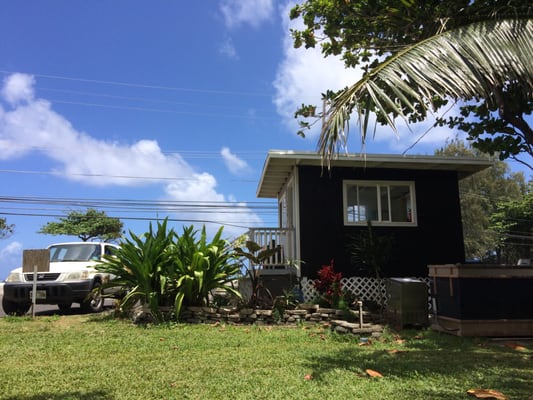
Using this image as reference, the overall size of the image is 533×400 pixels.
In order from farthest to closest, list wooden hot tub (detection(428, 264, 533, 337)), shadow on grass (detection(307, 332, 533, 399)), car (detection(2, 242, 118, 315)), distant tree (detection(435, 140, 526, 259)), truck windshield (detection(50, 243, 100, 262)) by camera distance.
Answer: distant tree (detection(435, 140, 526, 259)) → truck windshield (detection(50, 243, 100, 262)) → car (detection(2, 242, 118, 315)) → wooden hot tub (detection(428, 264, 533, 337)) → shadow on grass (detection(307, 332, 533, 399))

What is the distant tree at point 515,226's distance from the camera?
114 ft

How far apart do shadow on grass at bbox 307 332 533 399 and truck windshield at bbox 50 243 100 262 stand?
24.2 feet

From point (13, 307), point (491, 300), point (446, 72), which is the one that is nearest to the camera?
point (446, 72)

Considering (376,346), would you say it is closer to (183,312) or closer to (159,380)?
(159,380)

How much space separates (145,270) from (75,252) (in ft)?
11.7

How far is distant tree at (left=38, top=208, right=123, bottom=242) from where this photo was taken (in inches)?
1580

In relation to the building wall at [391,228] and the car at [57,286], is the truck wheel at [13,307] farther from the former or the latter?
the building wall at [391,228]

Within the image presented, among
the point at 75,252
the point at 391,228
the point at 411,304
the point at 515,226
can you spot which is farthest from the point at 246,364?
the point at 515,226

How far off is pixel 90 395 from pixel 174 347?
7.36 ft

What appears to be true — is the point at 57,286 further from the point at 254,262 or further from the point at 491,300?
the point at 491,300

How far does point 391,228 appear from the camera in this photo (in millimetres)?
11891

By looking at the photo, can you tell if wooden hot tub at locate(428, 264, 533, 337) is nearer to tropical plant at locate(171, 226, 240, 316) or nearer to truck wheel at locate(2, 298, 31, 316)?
tropical plant at locate(171, 226, 240, 316)

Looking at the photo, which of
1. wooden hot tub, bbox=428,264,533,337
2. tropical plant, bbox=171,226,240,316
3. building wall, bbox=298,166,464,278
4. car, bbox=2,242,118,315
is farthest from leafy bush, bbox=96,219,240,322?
wooden hot tub, bbox=428,264,533,337

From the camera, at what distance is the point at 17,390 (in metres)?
4.07
